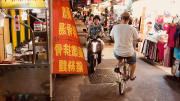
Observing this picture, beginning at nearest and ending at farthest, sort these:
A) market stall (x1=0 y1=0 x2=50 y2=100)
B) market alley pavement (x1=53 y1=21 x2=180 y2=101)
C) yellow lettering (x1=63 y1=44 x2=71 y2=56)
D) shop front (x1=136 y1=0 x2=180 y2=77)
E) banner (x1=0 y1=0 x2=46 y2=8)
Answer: banner (x1=0 y1=0 x2=46 y2=8), market stall (x1=0 y1=0 x2=50 y2=100), yellow lettering (x1=63 y1=44 x2=71 y2=56), market alley pavement (x1=53 y1=21 x2=180 y2=101), shop front (x1=136 y1=0 x2=180 y2=77)

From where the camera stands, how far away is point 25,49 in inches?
168

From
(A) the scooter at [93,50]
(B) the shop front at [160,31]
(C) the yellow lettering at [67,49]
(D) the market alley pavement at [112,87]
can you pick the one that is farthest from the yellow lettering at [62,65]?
(B) the shop front at [160,31]

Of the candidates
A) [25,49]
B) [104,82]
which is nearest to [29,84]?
[25,49]

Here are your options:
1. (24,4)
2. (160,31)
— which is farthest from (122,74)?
(160,31)

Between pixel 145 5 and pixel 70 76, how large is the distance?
546cm

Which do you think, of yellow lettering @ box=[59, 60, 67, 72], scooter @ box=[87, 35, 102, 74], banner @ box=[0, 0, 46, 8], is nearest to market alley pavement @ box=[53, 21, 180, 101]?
scooter @ box=[87, 35, 102, 74]

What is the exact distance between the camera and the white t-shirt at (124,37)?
381 cm

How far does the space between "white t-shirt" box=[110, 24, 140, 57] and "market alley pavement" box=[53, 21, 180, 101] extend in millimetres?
1131

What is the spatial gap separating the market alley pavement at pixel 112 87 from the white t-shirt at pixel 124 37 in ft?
3.71

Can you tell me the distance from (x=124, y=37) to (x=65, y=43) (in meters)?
1.44

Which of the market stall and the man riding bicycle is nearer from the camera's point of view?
the market stall

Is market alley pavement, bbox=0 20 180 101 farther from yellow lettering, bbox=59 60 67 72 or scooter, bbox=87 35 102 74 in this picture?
yellow lettering, bbox=59 60 67 72

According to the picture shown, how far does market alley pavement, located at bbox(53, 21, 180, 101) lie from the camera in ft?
13.1

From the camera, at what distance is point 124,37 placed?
12.6 feet
